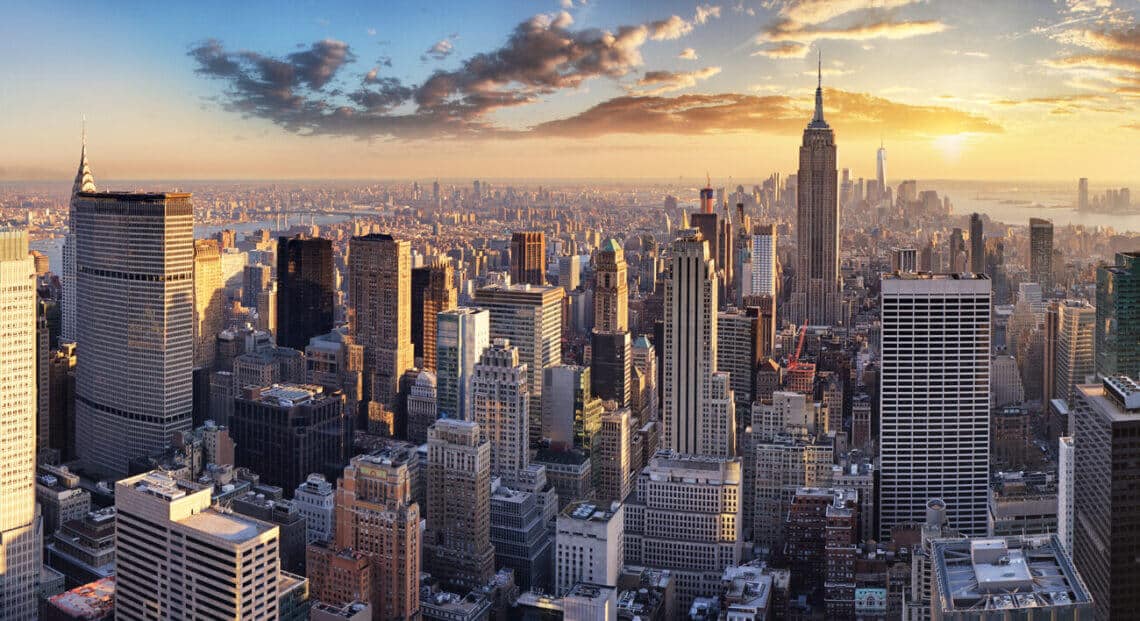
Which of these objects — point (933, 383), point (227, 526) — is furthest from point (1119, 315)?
point (227, 526)

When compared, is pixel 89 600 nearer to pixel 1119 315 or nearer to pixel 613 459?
pixel 613 459

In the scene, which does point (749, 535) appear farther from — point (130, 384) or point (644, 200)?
point (130, 384)

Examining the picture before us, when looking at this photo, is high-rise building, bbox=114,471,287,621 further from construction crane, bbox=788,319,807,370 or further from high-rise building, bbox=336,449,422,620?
construction crane, bbox=788,319,807,370

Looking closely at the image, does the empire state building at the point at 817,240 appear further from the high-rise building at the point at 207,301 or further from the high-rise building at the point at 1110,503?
the high-rise building at the point at 1110,503

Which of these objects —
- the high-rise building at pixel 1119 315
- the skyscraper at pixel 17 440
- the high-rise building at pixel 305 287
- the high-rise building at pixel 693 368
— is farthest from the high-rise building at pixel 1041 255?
the skyscraper at pixel 17 440

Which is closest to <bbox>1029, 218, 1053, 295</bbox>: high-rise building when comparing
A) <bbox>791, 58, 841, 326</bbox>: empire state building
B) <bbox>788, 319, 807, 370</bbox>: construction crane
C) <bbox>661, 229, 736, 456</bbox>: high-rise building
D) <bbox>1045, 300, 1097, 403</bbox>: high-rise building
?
<bbox>1045, 300, 1097, 403</bbox>: high-rise building

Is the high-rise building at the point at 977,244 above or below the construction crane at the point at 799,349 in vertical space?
above
